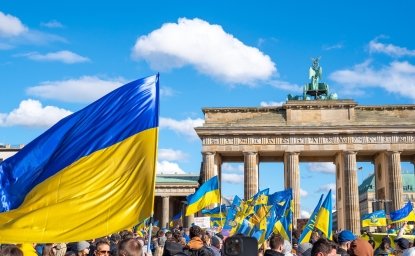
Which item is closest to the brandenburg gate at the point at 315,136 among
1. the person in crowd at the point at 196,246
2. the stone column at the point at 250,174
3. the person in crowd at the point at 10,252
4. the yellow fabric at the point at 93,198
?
the stone column at the point at 250,174

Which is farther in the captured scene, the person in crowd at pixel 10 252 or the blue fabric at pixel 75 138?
the blue fabric at pixel 75 138

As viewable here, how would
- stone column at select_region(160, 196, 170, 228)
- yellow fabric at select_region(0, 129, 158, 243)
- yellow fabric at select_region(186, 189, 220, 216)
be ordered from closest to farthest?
yellow fabric at select_region(0, 129, 158, 243), yellow fabric at select_region(186, 189, 220, 216), stone column at select_region(160, 196, 170, 228)

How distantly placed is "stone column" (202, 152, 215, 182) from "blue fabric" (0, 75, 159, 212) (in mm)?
52641

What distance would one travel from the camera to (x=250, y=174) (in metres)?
60.7

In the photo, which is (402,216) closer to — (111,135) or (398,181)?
(111,135)

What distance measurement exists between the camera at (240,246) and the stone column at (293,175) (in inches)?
2166

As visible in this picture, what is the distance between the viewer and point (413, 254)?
8.88 meters

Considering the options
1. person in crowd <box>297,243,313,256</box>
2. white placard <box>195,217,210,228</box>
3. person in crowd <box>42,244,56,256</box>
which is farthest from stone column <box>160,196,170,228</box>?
person in crowd <box>42,244,56,256</box>

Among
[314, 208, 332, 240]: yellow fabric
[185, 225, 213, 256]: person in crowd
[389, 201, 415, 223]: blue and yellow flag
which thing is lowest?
[185, 225, 213, 256]: person in crowd

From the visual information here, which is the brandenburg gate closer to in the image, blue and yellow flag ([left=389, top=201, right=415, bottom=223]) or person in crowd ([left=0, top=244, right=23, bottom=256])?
blue and yellow flag ([left=389, top=201, right=415, bottom=223])

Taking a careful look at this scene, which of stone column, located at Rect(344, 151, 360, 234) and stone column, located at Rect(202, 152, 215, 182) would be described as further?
stone column, located at Rect(202, 152, 215, 182)

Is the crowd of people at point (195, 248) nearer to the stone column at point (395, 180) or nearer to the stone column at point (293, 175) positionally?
the stone column at point (293, 175)

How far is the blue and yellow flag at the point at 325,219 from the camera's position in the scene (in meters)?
16.8

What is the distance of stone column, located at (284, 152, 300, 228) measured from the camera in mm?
59469
